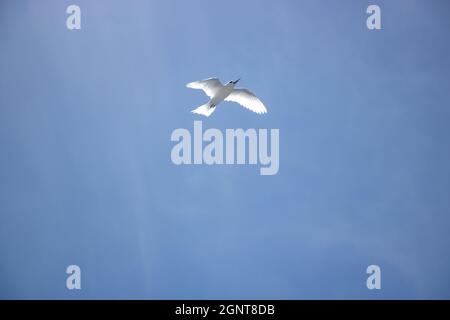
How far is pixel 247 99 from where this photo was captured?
27.7 ft

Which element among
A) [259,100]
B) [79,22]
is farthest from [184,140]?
[79,22]

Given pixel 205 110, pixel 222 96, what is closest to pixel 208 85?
pixel 222 96

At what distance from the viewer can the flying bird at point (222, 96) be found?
7.92 metres

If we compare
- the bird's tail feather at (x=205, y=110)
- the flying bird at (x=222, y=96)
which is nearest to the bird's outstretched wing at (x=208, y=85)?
the flying bird at (x=222, y=96)

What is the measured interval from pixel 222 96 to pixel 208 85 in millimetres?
338

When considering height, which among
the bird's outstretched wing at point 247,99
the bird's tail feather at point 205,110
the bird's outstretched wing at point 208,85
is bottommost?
the bird's tail feather at point 205,110

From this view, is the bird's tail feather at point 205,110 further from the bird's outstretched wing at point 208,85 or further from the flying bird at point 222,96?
the bird's outstretched wing at point 208,85

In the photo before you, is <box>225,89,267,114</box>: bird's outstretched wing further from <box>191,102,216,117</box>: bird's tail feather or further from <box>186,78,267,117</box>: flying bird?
<box>191,102,216,117</box>: bird's tail feather

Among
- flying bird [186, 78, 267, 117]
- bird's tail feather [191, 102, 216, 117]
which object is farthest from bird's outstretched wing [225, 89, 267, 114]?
bird's tail feather [191, 102, 216, 117]

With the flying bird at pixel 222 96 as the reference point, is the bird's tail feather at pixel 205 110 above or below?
below

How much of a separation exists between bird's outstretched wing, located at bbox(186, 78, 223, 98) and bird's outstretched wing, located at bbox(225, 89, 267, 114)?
33 centimetres
